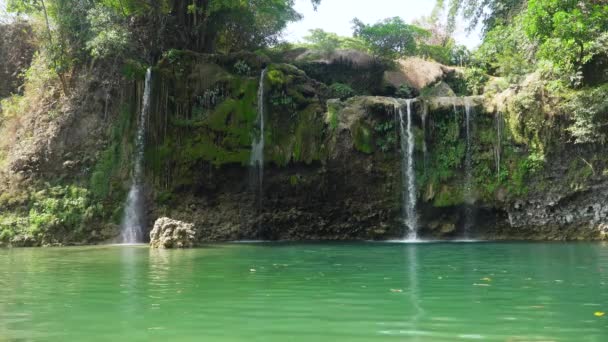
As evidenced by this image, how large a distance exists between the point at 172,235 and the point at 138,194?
578 cm

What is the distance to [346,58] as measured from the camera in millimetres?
25750

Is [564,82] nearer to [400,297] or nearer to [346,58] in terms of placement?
[346,58]

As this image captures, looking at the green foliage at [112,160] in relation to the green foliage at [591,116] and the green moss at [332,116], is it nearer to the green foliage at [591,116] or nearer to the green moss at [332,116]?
the green moss at [332,116]

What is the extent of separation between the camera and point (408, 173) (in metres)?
19.5

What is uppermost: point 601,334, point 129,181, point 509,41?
point 509,41

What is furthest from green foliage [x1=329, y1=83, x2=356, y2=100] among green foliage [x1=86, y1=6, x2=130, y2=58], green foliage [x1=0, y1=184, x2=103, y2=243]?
green foliage [x1=0, y1=184, x2=103, y2=243]

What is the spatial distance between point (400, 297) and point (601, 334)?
2.24 metres

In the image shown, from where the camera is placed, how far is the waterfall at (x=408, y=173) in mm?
19281

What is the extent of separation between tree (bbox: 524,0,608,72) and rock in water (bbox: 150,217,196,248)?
11867 millimetres

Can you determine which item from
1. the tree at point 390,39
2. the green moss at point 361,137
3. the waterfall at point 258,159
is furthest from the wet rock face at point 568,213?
the tree at point 390,39

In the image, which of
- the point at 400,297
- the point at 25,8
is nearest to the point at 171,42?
the point at 25,8

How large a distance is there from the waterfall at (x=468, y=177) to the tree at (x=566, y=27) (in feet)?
9.55

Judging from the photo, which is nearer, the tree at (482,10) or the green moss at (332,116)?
the green moss at (332,116)

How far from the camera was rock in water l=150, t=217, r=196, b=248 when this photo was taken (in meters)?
14.7
